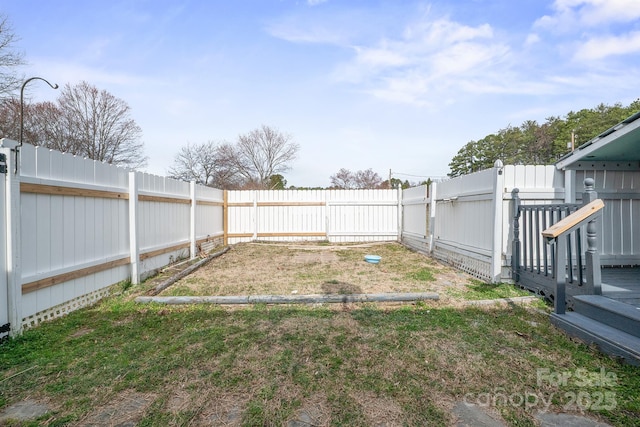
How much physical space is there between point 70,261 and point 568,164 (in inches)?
264

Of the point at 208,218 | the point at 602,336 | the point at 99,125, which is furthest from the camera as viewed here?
the point at 99,125

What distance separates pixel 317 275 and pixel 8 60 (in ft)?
53.4

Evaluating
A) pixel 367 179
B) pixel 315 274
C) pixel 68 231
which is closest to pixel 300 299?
pixel 315 274

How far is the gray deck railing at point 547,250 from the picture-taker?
3012mm

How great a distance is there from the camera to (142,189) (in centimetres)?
492

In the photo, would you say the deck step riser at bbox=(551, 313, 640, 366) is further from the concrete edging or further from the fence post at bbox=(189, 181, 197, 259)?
the fence post at bbox=(189, 181, 197, 259)

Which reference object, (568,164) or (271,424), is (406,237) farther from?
(271,424)

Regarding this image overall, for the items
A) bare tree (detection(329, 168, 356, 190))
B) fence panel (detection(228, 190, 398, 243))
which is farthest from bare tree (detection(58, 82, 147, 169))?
bare tree (detection(329, 168, 356, 190))

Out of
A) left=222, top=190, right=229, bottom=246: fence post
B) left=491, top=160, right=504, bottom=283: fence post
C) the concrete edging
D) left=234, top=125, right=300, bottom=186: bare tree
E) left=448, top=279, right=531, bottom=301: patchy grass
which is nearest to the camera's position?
the concrete edging

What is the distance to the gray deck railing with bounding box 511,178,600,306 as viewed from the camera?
3.01 m

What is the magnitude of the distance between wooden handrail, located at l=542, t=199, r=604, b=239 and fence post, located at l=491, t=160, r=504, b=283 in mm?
1408

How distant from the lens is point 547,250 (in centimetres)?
412

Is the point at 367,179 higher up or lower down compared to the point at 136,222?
higher up

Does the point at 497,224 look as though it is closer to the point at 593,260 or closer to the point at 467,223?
the point at 467,223
